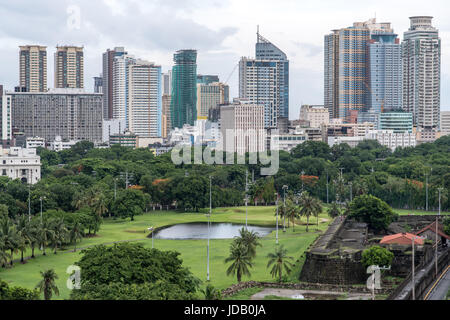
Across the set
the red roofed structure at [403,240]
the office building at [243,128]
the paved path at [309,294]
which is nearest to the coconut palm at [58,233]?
the paved path at [309,294]

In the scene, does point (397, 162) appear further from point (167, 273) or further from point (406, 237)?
point (167, 273)

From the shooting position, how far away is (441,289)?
40.5 meters

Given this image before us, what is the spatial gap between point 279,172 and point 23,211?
41.6 meters

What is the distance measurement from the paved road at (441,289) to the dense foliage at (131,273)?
39.3 feet

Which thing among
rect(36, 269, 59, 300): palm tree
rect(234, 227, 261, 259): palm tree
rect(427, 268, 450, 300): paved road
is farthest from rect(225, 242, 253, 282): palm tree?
rect(36, 269, 59, 300): palm tree

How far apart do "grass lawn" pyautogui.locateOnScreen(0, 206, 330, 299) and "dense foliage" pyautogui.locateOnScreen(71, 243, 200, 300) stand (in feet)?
12.5

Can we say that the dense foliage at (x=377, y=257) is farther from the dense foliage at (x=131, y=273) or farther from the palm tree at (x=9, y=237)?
the palm tree at (x=9, y=237)

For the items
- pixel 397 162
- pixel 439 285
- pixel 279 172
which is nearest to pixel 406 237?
pixel 439 285

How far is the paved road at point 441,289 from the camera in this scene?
38.2 m

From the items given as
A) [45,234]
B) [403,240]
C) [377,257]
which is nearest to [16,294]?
[45,234]

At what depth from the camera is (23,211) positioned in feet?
241

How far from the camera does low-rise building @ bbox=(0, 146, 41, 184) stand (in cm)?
11375

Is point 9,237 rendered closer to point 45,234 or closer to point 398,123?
point 45,234
